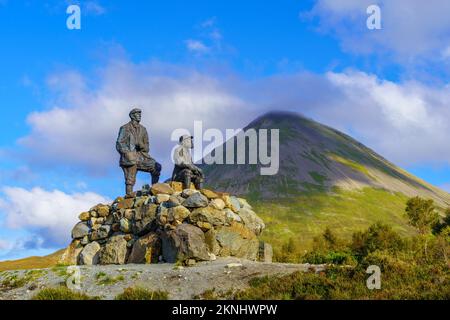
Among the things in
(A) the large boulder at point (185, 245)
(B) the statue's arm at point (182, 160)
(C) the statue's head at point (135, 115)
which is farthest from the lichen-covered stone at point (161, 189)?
(C) the statue's head at point (135, 115)

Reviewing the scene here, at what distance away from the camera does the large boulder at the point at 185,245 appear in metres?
18.9

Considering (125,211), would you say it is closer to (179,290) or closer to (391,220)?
(179,290)

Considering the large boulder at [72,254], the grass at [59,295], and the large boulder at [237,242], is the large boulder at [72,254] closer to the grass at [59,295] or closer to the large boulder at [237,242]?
the large boulder at [237,242]

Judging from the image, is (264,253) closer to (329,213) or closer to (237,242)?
(237,242)

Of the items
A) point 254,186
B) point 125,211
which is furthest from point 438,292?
point 254,186

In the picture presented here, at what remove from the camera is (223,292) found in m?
14.4

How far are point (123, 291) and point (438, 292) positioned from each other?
9.04 metres

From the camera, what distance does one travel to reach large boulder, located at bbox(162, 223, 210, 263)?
18.9m

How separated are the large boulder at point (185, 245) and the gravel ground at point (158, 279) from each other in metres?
0.91

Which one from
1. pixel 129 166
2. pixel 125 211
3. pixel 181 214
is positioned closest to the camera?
pixel 181 214

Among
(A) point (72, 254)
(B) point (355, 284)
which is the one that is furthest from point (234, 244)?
(A) point (72, 254)

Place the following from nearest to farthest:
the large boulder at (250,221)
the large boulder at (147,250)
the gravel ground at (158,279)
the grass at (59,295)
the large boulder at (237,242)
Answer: the grass at (59,295) → the gravel ground at (158,279) → the large boulder at (147,250) → the large boulder at (237,242) → the large boulder at (250,221)

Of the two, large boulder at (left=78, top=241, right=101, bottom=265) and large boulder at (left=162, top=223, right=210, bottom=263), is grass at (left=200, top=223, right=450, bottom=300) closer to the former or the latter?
large boulder at (left=162, top=223, right=210, bottom=263)

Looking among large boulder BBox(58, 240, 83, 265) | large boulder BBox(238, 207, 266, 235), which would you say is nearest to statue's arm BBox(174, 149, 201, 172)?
large boulder BBox(238, 207, 266, 235)
